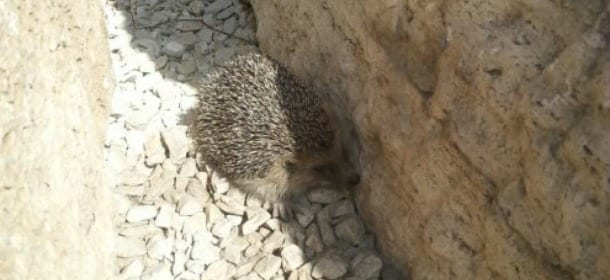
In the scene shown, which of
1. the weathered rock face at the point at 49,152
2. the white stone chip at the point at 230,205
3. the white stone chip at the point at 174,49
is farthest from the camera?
the white stone chip at the point at 174,49

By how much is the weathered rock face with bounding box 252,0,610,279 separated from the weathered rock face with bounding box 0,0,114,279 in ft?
4.37

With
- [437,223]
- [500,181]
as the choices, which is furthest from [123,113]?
[500,181]

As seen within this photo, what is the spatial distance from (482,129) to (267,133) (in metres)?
1.51

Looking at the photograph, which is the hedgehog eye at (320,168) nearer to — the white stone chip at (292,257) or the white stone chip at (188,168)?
the white stone chip at (292,257)

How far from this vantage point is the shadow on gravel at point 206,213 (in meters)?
3.26

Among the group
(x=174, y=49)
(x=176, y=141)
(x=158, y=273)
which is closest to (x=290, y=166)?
(x=176, y=141)

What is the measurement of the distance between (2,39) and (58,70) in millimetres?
541

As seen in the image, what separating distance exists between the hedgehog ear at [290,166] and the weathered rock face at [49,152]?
1.00m

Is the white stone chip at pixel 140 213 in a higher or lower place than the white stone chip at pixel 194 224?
lower

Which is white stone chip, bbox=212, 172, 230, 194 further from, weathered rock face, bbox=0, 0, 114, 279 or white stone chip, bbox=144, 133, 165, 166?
weathered rock face, bbox=0, 0, 114, 279

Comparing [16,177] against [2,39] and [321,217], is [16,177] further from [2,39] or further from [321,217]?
[321,217]

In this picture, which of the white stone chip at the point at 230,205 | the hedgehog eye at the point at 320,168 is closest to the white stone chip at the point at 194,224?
the white stone chip at the point at 230,205

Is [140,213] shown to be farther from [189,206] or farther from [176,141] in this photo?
[176,141]

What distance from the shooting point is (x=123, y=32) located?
455cm
